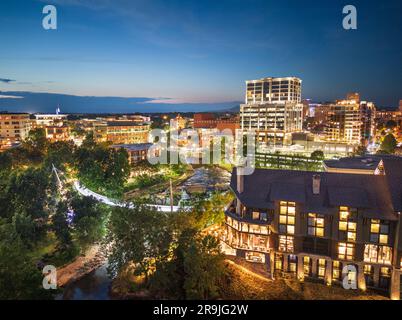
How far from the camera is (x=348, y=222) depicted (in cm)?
2312

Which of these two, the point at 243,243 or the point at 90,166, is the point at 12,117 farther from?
the point at 243,243

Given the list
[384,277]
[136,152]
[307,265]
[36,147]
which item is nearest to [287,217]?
[307,265]

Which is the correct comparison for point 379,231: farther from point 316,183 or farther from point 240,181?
point 240,181

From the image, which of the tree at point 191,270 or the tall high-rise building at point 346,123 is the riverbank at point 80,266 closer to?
the tree at point 191,270

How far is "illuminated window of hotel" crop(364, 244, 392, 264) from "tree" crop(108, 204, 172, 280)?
550 inches

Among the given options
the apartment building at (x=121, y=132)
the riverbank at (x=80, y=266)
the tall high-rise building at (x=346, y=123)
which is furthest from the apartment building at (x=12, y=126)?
the tall high-rise building at (x=346, y=123)

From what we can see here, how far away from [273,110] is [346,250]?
82.7 metres

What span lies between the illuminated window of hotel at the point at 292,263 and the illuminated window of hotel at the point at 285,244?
2.13 feet

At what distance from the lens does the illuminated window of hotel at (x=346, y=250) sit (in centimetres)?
2328

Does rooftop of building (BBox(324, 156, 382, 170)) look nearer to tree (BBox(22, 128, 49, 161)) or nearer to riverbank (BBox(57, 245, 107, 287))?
riverbank (BBox(57, 245, 107, 287))

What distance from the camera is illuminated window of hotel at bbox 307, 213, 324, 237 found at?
23844 mm

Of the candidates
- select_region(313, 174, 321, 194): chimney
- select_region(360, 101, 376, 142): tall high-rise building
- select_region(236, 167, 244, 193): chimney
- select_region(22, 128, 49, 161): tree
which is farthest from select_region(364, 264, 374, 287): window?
select_region(360, 101, 376, 142): tall high-rise building
